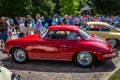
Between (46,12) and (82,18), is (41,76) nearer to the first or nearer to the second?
(82,18)

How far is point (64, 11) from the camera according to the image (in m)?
55.4

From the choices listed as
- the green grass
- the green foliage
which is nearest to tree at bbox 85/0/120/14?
the green foliage

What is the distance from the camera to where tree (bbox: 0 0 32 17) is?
4250 cm

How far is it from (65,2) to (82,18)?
81.1 ft

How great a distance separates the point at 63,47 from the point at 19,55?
1827mm

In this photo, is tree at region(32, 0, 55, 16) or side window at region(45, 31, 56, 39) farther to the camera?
tree at region(32, 0, 55, 16)

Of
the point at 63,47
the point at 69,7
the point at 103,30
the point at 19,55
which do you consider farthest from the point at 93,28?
the point at 69,7

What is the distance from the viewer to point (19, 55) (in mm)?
12680

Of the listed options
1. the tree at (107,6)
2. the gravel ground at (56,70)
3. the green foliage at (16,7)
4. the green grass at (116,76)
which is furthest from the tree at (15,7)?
the green grass at (116,76)

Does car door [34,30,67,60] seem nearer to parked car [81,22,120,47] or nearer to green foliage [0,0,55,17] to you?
parked car [81,22,120,47]

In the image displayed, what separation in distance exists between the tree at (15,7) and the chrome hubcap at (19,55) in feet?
98.8

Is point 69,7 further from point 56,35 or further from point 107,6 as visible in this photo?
point 56,35

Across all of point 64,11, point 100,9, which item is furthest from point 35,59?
point 100,9

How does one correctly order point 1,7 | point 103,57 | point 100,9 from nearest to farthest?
point 103,57, point 1,7, point 100,9
